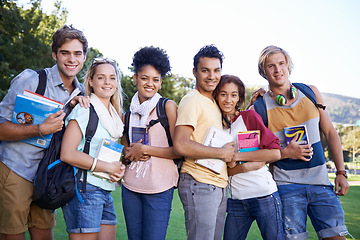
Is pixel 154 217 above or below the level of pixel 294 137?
below

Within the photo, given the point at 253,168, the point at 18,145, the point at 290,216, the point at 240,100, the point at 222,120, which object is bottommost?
the point at 290,216

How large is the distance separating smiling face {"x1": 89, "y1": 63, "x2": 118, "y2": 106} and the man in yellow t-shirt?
0.70m

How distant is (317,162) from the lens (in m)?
3.25

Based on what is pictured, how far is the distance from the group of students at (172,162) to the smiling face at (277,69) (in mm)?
11

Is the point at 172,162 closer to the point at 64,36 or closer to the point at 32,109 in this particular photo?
A: the point at 32,109

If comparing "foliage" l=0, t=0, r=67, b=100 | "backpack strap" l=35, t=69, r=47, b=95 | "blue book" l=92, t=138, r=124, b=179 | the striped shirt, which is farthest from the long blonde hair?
"foliage" l=0, t=0, r=67, b=100

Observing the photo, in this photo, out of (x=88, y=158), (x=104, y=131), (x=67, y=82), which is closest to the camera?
(x=88, y=158)

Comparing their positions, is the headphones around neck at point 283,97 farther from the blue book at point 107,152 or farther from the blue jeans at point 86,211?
the blue jeans at point 86,211

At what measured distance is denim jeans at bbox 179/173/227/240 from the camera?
280 cm

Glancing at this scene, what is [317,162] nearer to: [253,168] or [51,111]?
[253,168]

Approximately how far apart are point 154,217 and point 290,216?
1338mm

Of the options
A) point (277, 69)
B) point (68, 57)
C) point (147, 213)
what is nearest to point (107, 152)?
point (147, 213)

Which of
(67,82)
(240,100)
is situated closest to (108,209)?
(67,82)

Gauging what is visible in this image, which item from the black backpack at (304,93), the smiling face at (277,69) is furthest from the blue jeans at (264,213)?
the smiling face at (277,69)
